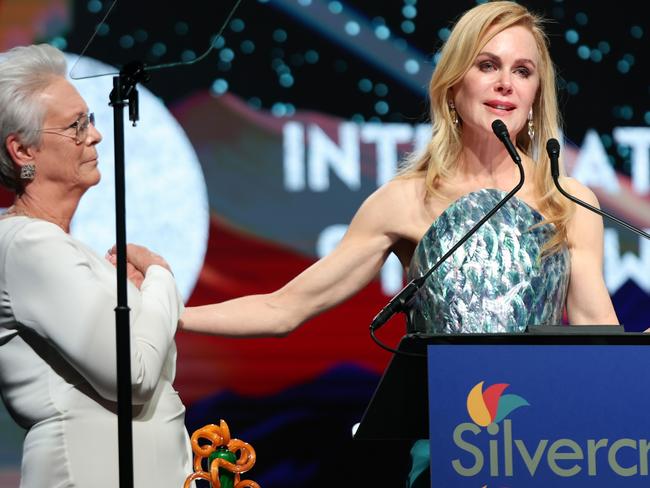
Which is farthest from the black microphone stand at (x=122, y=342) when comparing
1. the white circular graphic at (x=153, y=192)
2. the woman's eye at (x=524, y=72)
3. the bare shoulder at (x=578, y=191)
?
the white circular graphic at (x=153, y=192)

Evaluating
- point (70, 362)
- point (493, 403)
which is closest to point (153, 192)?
point (70, 362)

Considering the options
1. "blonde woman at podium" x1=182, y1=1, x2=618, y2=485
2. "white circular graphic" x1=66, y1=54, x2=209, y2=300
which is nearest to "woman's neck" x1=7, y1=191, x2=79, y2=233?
"blonde woman at podium" x1=182, y1=1, x2=618, y2=485

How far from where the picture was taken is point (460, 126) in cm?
315

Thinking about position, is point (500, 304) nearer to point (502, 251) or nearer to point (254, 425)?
point (502, 251)

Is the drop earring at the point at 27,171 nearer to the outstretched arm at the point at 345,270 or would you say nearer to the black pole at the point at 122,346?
the black pole at the point at 122,346

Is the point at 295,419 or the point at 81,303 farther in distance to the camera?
the point at 295,419

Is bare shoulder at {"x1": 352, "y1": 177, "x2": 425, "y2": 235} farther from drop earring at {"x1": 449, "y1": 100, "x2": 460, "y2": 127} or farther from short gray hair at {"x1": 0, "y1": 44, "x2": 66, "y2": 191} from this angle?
short gray hair at {"x1": 0, "y1": 44, "x2": 66, "y2": 191}

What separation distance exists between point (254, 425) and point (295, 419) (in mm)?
151

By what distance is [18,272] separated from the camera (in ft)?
6.63

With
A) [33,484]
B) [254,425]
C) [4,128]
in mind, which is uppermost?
[4,128]

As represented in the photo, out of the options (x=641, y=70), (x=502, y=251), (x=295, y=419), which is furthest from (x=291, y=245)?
(x=641, y=70)

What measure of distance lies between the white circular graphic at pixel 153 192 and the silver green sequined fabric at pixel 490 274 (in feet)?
4.01

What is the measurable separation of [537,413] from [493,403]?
84mm

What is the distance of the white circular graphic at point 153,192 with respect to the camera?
4.00m
